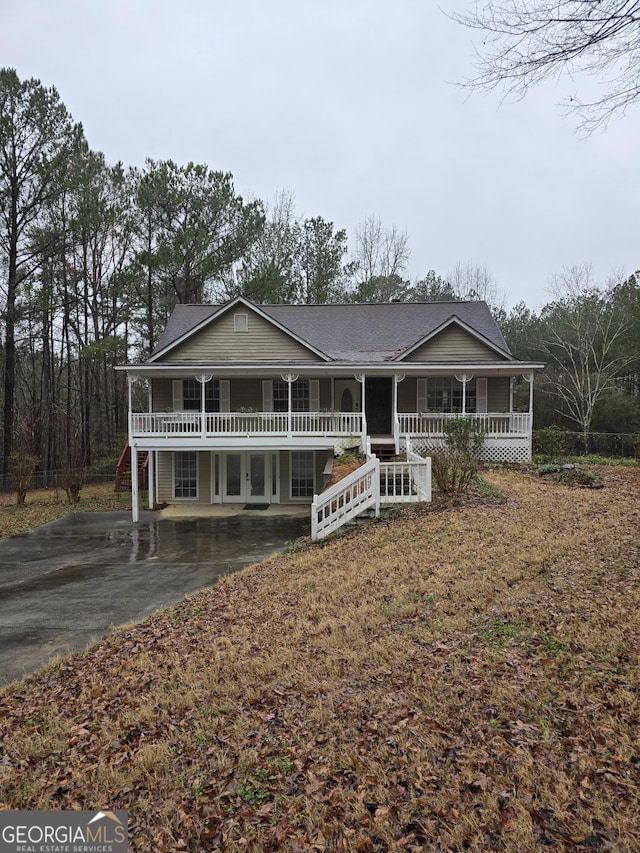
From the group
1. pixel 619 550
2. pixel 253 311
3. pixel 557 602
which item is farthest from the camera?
pixel 253 311

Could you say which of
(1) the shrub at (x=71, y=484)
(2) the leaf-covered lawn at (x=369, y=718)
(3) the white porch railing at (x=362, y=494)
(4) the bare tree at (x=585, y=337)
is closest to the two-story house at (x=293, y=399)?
(1) the shrub at (x=71, y=484)

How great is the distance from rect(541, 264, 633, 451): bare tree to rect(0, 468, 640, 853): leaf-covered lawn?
22.2 meters

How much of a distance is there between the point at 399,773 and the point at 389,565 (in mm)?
4730

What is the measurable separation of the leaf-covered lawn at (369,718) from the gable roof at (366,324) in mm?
12716

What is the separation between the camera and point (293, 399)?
730 inches

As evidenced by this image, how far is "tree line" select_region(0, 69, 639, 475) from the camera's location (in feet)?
72.7

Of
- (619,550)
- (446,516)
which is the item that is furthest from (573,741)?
(446,516)

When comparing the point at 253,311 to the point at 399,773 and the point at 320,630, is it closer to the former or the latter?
the point at 320,630

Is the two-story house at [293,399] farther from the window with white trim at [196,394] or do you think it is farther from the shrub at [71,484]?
the shrub at [71,484]

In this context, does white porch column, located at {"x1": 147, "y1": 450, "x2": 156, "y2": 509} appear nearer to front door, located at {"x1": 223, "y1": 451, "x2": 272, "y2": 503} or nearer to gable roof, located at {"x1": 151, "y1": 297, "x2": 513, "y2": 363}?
front door, located at {"x1": 223, "y1": 451, "x2": 272, "y2": 503}

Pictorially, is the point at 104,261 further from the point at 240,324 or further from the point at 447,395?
the point at 447,395

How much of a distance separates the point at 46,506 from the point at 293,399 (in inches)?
389

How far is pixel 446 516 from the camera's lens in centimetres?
1041

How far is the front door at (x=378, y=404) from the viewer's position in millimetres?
19125
